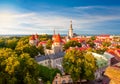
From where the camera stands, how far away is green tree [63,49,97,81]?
32.8 m

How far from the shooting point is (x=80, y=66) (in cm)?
3350

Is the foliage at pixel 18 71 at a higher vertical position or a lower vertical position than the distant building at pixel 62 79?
higher

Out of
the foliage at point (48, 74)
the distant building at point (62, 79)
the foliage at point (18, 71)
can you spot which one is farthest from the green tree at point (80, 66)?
the foliage at point (18, 71)

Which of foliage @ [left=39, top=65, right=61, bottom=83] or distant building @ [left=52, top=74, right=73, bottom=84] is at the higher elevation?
foliage @ [left=39, top=65, right=61, bottom=83]

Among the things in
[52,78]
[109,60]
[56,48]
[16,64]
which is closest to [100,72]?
[109,60]

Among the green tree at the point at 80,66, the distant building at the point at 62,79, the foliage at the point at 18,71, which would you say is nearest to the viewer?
the foliage at the point at 18,71

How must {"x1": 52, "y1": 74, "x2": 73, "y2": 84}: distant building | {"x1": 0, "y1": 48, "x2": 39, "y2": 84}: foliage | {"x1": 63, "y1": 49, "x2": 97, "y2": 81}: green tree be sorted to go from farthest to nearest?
{"x1": 52, "y1": 74, "x2": 73, "y2": 84}: distant building, {"x1": 63, "y1": 49, "x2": 97, "y2": 81}: green tree, {"x1": 0, "y1": 48, "x2": 39, "y2": 84}: foliage

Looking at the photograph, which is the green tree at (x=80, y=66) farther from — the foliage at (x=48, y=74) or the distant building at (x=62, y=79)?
the foliage at (x=48, y=74)

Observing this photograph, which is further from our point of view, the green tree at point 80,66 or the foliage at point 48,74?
the foliage at point 48,74

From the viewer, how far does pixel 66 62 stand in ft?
115

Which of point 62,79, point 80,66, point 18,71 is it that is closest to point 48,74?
point 62,79

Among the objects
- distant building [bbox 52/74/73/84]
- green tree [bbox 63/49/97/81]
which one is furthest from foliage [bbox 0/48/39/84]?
green tree [bbox 63/49/97/81]

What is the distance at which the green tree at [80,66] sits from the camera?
3275cm

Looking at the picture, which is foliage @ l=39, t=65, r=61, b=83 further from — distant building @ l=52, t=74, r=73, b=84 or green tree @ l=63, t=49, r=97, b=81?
green tree @ l=63, t=49, r=97, b=81
